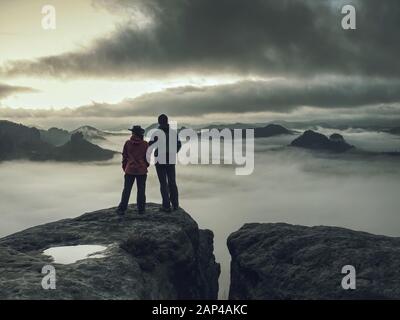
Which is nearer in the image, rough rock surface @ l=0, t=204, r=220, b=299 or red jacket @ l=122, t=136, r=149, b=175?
rough rock surface @ l=0, t=204, r=220, b=299

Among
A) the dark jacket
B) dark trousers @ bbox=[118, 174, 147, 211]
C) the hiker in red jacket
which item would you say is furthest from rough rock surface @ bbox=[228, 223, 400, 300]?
the hiker in red jacket

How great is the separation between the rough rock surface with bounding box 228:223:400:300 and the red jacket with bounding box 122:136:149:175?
269 inches

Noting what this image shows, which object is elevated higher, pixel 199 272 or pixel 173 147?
pixel 173 147

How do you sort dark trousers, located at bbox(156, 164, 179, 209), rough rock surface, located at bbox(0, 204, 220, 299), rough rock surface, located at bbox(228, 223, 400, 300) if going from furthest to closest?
1. dark trousers, located at bbox(156, 164, 179, 209)
2. rough rock surface, located at bbox(228, 223, 400, 300)
3. rough rock surface, located at bbox(0, 204, 220, 299)

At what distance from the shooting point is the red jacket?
742 inches

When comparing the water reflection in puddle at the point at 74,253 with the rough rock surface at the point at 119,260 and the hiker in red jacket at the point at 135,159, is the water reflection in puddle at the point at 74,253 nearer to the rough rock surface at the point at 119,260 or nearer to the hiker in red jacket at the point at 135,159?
the rough rock surface at the point at 119,260

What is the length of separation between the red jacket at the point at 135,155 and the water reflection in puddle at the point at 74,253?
3.69 m

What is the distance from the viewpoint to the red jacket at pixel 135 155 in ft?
61.9

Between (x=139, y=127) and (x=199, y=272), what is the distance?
26.7 feet

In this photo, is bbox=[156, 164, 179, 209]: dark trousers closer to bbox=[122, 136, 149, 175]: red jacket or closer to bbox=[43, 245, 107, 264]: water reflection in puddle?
bbox=[122, 136, 149, 175]: red jacket

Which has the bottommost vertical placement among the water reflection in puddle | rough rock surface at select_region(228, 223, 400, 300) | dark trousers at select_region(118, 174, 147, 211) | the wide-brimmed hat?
rough rock surface at select_region(228, 223, 400, 300)
